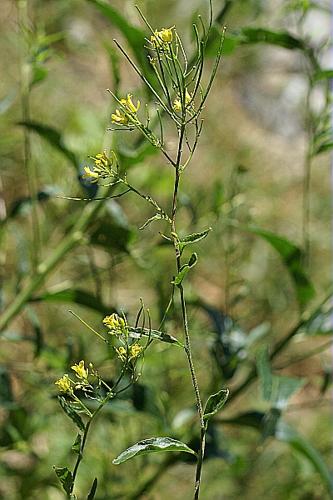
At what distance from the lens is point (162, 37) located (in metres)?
0.28

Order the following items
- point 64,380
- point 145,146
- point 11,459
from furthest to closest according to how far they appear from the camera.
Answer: point 11,459, point 145,146, point 64,380

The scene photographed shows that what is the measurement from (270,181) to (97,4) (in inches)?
74.1

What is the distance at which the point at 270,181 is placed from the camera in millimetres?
2354

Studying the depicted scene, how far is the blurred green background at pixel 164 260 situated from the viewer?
55cm

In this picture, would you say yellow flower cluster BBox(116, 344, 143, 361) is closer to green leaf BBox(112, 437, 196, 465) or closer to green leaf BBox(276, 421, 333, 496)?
green leaf BBox(112, 437, 196, 465)

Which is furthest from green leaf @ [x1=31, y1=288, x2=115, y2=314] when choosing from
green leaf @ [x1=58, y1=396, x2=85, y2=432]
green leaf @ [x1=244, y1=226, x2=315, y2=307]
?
green leaf @ [x1=58, y1=396, x2=85, y2=432]

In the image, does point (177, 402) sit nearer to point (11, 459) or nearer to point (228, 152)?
point (11, 459)

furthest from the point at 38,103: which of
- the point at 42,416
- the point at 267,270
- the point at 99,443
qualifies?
the point at 42,416

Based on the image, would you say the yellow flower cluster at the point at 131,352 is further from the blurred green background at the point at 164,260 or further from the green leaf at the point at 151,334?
the blurred green background at the point at 164,260

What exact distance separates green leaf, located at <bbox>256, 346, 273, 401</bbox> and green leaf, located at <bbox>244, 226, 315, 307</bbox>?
3.2 inches

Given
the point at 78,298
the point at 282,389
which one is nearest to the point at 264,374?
the point at 282,389

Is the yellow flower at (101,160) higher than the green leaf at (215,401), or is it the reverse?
the yellow flower at (101,160)

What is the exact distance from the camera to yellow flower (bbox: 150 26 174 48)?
0.91 ft

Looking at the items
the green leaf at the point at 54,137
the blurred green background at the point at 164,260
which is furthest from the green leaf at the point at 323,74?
the green leaf at the point at 54,137
